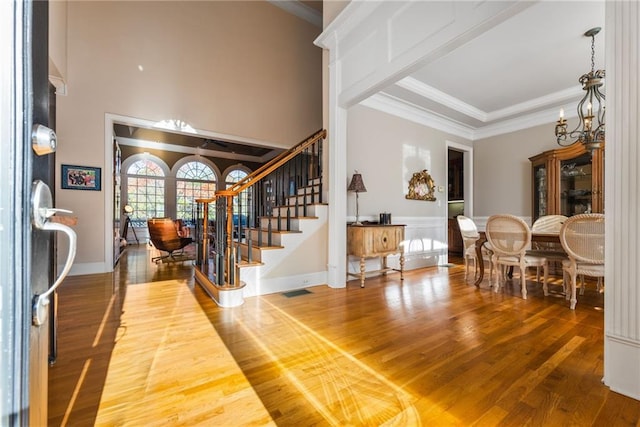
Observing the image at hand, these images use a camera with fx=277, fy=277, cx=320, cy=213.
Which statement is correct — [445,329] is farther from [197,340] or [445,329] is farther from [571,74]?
[571,74]

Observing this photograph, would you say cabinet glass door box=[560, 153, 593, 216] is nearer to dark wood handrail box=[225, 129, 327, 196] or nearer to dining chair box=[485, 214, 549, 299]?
dining chair box=[485, 214, 549, 299]

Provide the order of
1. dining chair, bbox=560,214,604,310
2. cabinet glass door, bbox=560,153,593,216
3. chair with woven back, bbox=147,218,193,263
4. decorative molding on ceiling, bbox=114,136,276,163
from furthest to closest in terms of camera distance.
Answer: decorative molding on ceiling, bbox=114,136,276,163 → chair with woven back, bbox=147,218,193,263 → cabinet glass door, bbox=560,153,593,216 → dining chair, bbox=560,214,604,310

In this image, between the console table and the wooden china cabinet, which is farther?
the wooden china cabinet

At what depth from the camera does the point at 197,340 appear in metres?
2.02

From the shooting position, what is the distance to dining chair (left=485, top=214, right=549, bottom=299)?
3.08 m

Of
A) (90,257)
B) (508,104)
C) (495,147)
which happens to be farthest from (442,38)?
(90,257)

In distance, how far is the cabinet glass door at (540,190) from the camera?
482 centimetres

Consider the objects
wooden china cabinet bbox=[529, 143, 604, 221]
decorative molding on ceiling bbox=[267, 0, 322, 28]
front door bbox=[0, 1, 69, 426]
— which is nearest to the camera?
front door bbox=[0, 1, 69, 426]

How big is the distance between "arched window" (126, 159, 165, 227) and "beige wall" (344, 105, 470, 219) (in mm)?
7504

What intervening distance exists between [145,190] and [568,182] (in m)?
10.7

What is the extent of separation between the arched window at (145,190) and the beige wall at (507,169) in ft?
30.3

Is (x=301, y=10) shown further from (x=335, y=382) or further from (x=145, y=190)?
(x=145, y=190)

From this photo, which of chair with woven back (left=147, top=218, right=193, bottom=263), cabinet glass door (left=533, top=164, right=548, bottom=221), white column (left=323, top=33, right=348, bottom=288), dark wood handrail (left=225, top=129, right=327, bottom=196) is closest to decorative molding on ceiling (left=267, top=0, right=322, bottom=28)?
white column (left=323, top=33, right=348, bottom=288)

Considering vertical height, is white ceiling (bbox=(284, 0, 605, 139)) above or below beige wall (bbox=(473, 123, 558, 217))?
above
